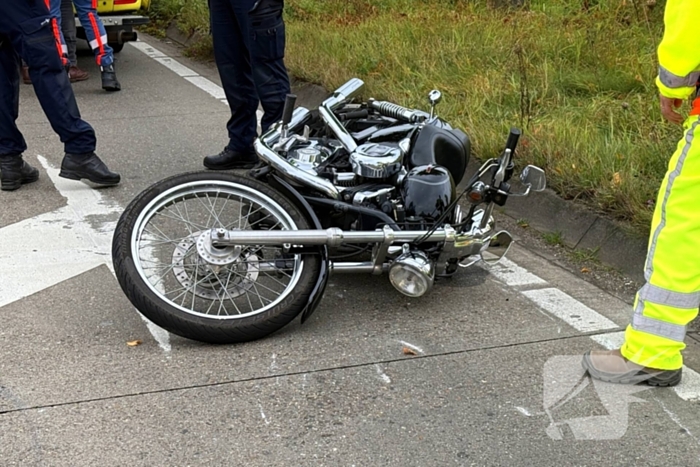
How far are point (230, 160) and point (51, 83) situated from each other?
1186mm

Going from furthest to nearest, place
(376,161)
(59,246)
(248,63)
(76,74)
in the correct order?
(76,74) < (248,63) < (59,246) < (376,161)

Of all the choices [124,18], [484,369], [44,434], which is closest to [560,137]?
[484,369]

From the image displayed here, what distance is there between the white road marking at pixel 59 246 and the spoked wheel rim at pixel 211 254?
23cm

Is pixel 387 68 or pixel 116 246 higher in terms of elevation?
pixel 116 246

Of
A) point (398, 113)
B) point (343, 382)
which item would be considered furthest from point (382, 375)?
point (398, 113)

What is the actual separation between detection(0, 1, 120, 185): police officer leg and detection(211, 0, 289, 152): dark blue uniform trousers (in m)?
0.89

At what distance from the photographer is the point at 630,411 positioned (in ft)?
9.74

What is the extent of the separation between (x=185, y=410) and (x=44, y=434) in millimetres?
454

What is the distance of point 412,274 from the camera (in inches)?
136

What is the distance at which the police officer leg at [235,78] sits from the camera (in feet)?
17.1

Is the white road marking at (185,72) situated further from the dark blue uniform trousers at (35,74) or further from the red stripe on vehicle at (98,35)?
the dark blue uniform trousers at (35,74)

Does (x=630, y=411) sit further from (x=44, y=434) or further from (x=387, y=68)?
(x=387, y=68)

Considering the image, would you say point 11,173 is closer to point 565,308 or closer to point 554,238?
point 554,238

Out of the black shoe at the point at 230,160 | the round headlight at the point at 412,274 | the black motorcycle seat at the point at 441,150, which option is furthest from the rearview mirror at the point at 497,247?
the black shoe at the point at 230,160
